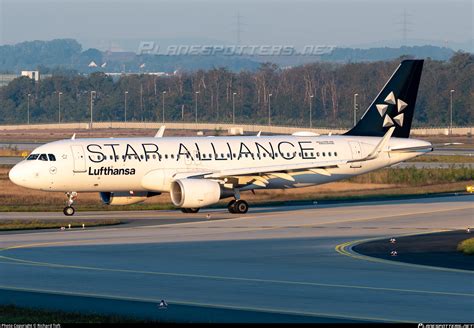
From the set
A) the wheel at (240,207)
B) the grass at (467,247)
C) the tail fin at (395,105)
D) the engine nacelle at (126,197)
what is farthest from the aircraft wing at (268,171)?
the grass at (467,247)

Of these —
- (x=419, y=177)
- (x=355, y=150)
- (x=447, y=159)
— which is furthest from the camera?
(x=447, y=159)

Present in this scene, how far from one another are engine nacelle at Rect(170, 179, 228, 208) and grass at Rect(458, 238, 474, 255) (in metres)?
17.3

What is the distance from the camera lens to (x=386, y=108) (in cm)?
6222

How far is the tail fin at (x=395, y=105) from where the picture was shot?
62156mm

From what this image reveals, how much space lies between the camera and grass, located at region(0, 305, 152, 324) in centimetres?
2528

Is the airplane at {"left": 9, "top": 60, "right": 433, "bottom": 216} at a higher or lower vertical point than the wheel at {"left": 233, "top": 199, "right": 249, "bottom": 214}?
higher

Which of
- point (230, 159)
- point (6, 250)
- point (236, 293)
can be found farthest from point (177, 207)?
point (236, 293)

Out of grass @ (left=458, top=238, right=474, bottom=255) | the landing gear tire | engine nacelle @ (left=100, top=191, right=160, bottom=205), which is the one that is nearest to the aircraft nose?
engine nacelle @ (left=100, top=191, right=160, bottom=205)

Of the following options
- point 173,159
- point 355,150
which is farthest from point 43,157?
point 355,150

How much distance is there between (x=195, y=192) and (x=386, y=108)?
44.5ft

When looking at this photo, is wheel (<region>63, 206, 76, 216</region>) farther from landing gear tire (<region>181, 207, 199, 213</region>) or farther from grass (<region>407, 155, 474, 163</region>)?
grass (<region>407, 155, 474, 163</region>)

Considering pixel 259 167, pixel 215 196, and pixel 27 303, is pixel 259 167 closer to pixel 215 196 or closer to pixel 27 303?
pixel 215 196

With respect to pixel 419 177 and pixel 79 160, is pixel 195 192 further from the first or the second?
pixel 419 177

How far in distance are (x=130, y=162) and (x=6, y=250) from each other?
15755 millimetres
